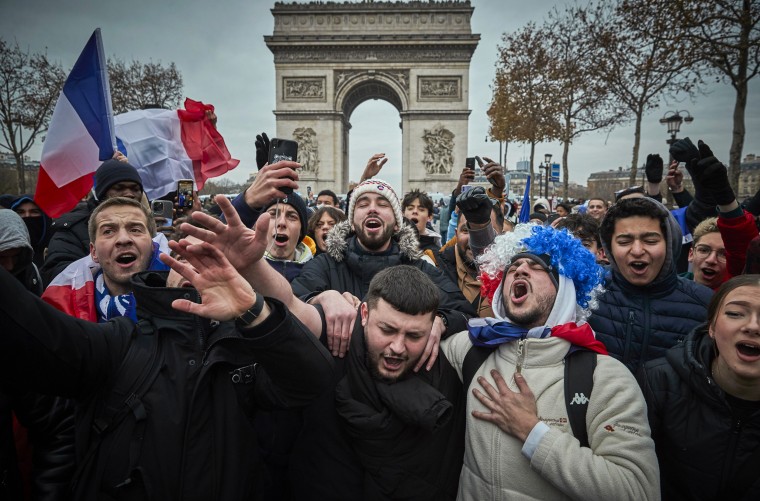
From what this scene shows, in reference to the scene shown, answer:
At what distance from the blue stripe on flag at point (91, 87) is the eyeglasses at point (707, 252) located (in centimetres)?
496

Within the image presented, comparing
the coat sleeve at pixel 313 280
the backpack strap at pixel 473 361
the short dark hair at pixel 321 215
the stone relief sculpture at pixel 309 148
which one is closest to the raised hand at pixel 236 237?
the coat sleeve at pixel 313 280

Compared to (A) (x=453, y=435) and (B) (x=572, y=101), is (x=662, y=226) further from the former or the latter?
(B) (x=572, y=101)

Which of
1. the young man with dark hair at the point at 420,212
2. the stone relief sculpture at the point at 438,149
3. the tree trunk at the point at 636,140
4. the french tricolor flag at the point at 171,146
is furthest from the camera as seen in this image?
the stone relief sculpture at the point at 438,149

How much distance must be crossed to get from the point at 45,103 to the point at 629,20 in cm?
2069

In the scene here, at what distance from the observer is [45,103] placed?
16.4m

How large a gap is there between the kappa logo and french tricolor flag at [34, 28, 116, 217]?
4.14 metres

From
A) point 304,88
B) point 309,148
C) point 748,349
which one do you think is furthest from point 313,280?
point 304,88

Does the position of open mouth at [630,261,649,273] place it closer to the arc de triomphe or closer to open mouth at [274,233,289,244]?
open mouth at [274,233,289,244]

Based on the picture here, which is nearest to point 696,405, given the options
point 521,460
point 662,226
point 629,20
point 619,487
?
point 619,487

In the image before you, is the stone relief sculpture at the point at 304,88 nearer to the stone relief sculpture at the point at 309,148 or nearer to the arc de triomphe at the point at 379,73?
the arc de triomphe at the point at 379,73

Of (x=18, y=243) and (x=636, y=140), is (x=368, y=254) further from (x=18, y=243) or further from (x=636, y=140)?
(x=636, y=140)

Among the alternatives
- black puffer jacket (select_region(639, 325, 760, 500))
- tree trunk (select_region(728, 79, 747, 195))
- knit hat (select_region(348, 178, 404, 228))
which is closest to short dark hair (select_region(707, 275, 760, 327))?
black puffer jacket (select_region(639, 325, 760, 500))

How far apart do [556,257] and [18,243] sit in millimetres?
2741

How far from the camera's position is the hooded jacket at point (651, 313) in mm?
2152
